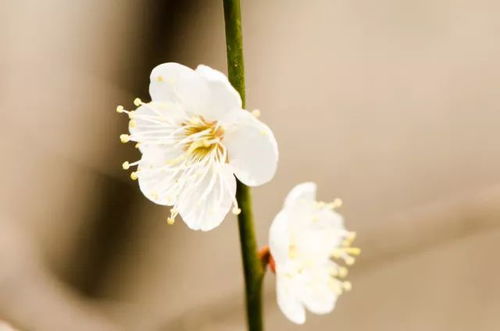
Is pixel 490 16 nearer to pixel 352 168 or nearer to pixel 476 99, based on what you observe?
pixel 476 99

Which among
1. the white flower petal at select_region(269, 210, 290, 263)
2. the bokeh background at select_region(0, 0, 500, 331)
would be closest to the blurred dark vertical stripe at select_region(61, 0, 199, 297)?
the bokeh background at select_region(0, 0, 500, 331)

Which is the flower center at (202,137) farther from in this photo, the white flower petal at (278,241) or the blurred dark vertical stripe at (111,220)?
the blurred dark vertical stripe at (111,220)

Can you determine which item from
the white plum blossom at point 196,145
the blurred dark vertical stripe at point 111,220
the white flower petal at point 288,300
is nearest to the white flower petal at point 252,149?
the white plum blossom at point 196,145

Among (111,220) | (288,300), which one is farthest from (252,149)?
(111,220)

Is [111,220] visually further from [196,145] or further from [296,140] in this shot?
[196,145]

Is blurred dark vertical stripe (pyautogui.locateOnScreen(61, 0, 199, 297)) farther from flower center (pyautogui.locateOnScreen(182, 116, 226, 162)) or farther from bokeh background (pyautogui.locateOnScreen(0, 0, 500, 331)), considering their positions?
flower center (pyautogui.locateOnScreen(182, 116, 226, 162))
